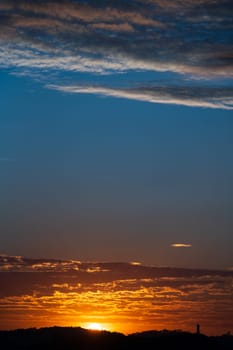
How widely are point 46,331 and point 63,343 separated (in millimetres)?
9575

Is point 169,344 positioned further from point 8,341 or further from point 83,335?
point 8,341

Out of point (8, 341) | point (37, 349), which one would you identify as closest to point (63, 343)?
point (37, 349)

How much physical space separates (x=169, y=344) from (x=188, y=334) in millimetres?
4816

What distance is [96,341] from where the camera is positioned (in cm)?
9944

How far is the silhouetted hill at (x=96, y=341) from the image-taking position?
97.1 m

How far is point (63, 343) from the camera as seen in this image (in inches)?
3905

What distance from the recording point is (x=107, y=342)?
98.9 metres

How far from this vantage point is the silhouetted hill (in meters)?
97.1

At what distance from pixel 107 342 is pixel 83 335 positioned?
4.62 metres

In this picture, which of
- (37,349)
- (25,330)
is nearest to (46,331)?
(25,330)

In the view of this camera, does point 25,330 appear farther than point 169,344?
Yes

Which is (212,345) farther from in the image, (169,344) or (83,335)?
(83,335)

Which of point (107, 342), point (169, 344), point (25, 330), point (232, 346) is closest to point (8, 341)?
point (25, 330)

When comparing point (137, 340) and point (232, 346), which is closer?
point (137, 340)
